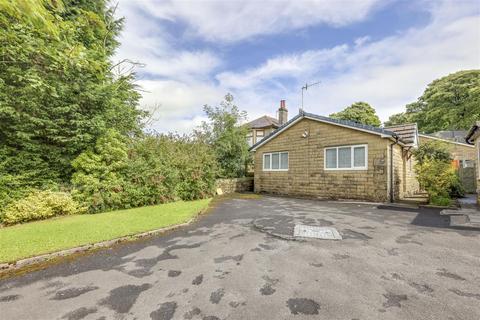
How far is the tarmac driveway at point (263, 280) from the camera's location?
Answer: 8.51ft

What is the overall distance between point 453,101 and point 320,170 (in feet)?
82.7

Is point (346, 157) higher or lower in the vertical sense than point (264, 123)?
lower

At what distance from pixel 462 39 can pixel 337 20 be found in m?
6.85

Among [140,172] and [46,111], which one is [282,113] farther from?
[46,111]

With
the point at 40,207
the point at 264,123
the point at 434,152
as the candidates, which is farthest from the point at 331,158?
the point at 264,123

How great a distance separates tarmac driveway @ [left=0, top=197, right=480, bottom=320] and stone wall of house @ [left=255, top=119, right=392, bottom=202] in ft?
16.5

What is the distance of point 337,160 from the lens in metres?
11.8

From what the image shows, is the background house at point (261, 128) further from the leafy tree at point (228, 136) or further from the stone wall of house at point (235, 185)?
the stone wall of house at point (235, 185)

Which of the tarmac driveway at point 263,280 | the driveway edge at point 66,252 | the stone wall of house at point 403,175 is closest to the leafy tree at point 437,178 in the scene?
the stone wall of house at point 403,175

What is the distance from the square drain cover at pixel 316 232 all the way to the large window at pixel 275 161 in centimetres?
834

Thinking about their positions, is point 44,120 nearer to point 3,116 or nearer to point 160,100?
point 3,116

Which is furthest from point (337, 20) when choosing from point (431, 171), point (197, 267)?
point (197, 267)

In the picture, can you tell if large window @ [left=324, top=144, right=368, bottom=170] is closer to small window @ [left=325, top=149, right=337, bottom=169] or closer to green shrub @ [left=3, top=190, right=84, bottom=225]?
small window @ [left=325, top=149, right=337, bottom=169]

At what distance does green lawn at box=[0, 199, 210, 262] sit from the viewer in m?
4.54
